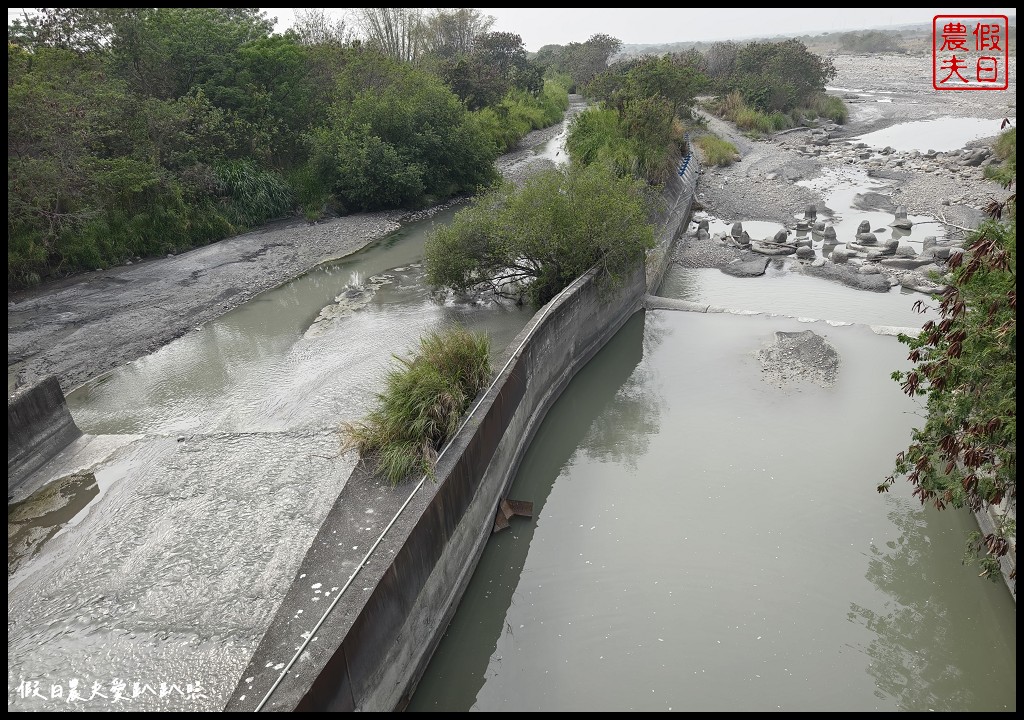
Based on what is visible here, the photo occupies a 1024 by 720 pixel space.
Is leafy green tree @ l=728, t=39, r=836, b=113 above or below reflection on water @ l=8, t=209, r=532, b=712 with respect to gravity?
above

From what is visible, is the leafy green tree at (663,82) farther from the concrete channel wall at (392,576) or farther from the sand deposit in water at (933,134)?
the concrete channel wall at (392,576)

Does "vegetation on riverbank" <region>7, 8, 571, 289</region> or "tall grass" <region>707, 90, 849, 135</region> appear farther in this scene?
"tall grass" <region>707, 90, 849, 135</region>

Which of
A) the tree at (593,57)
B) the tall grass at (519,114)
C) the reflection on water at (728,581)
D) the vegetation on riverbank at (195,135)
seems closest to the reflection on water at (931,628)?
the reflection on water at (728,581)

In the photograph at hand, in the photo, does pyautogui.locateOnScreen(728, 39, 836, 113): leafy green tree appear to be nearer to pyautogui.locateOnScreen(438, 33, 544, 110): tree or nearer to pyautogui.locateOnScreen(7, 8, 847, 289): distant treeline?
pyautogui.locateOnScreen(7, 8, 847, 289): distant treeline

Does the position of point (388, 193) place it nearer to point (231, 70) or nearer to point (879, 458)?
point (231, 70)

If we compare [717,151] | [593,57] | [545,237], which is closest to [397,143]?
[545,237]

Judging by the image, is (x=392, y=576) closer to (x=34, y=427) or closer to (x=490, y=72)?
(x=34, y=427)

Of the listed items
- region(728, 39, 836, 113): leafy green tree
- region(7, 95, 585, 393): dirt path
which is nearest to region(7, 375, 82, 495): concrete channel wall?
region(7, 95, 585, 393): dirt path

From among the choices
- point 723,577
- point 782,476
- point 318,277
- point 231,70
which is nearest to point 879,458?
point 782,476
